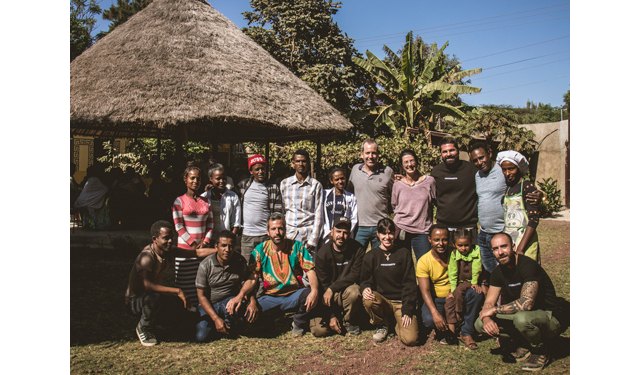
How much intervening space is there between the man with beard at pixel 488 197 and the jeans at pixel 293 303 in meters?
1.68

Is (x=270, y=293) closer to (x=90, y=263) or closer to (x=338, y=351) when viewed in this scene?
(x=338, y=351)

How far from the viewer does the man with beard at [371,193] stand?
16.6 feet

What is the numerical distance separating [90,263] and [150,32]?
162 inches

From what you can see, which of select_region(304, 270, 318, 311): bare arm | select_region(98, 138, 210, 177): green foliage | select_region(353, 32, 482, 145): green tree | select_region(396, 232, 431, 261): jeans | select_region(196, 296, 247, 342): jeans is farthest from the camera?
select_region(353, 32, 482, 145): green tree

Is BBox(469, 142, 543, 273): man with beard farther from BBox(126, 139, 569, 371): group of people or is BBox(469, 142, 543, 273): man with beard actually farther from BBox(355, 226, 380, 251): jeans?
BBox(355, 226, 380, 251): jeans

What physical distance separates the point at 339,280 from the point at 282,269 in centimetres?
53

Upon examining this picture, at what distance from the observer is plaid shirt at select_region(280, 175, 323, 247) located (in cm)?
511

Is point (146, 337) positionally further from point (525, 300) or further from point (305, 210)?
point (525, 300)

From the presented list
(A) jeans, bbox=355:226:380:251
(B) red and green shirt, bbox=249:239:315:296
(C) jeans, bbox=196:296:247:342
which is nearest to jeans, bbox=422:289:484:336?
(A) jeans, bbox=355:226:380:251

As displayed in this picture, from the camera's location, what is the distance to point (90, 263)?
7727mm

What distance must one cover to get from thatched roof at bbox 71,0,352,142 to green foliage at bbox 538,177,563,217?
259 inches

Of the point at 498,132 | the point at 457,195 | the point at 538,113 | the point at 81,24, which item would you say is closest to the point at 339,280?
the point at 457,195

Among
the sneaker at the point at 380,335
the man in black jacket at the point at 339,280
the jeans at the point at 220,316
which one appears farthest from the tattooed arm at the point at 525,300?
the jeans at the point at 220,316

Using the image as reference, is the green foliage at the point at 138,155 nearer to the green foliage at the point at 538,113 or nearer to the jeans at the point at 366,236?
the jeans at the point at 366,236
